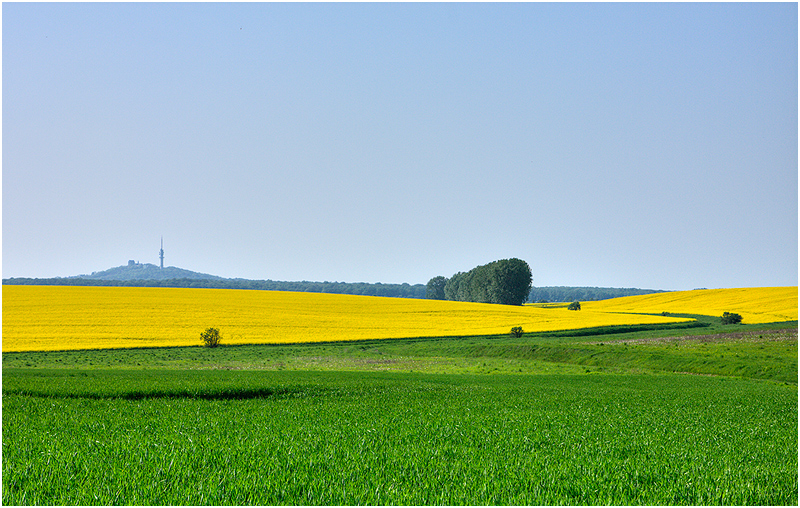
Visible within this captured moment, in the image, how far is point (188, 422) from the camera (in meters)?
14.5

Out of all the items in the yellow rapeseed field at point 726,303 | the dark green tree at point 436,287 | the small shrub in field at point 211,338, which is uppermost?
the dark green tree at point 436,287

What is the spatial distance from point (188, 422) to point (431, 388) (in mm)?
13942

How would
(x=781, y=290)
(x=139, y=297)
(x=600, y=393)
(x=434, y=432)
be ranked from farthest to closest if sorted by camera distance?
(x=781, y=290) → (x=139, y=297) → (x=600, y=393) → (x=434, y=432)

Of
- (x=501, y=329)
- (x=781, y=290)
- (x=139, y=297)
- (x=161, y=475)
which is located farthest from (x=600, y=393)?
(x=781, y=290)

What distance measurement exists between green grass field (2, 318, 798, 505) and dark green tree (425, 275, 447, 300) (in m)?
133

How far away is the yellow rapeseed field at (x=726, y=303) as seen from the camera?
78625 millimetres

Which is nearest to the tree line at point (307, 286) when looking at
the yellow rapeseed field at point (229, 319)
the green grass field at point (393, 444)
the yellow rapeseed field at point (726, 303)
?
the yellow rapeseed field at point (726, 303)

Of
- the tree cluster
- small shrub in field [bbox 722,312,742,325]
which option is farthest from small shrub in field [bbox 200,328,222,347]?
the tree cluster

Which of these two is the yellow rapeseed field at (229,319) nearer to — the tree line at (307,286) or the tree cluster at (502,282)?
the tree cluster at (502,282)

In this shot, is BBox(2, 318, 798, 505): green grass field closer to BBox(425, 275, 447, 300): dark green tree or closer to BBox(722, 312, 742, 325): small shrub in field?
BBox(722, 312, 742, 325): small shrub in field

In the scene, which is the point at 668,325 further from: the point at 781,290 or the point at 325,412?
the point at 325,412

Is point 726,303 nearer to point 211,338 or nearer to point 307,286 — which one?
point 211,338

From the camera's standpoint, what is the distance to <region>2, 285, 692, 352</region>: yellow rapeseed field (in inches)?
2072

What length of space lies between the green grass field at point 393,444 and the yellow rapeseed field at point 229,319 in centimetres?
2181
